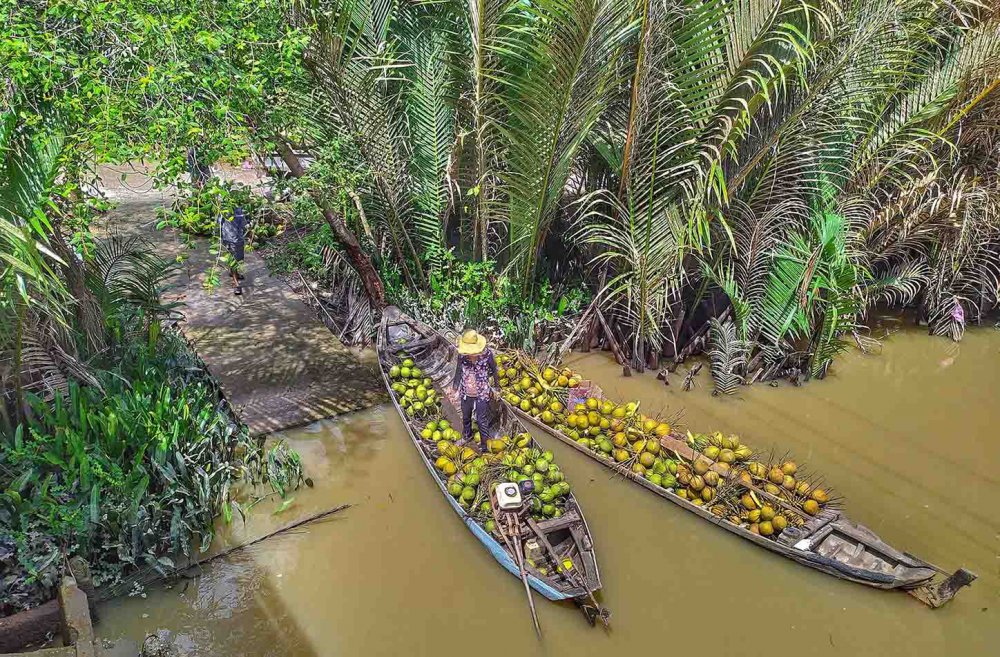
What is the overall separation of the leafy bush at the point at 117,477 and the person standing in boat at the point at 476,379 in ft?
5.32

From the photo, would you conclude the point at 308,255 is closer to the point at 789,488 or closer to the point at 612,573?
the point at 612,573

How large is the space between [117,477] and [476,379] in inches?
112

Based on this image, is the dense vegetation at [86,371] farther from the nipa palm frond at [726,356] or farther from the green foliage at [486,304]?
the nipa palm frond at [726,356]

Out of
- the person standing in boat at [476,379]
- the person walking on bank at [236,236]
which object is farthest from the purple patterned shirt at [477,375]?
the person walking on bank at [236,236]

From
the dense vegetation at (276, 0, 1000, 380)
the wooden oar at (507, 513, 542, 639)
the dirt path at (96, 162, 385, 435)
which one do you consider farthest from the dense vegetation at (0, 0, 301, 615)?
the wooden oar at (507, 513, 542, 639)

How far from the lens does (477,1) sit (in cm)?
612

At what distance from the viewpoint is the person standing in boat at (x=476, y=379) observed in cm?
546

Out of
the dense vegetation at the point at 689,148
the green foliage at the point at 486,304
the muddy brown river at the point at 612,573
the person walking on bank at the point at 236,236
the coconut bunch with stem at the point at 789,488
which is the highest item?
the dense vegetation at the point at 689,148

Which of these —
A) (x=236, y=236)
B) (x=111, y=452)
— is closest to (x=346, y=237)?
(x=236, y=236)

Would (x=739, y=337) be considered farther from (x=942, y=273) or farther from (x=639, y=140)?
(x=942, y=273)

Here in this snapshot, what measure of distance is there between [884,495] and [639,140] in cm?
403

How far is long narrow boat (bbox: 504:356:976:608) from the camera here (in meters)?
4.50

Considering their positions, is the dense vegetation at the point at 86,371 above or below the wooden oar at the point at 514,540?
above

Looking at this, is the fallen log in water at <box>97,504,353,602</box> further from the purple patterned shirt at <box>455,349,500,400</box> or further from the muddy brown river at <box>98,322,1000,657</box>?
the purple patterned shirt at <box>455,349,500,400</box>
